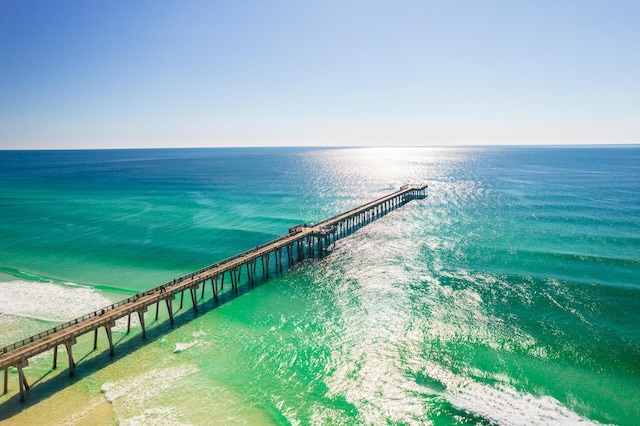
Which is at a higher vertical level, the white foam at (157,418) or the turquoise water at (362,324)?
the turquoise water at (362,324)

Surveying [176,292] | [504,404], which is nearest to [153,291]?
[176,292]

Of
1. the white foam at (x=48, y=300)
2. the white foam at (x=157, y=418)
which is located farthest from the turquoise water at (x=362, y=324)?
the white foam at (x=48, y=300)

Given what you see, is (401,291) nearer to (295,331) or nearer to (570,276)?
(295,331)

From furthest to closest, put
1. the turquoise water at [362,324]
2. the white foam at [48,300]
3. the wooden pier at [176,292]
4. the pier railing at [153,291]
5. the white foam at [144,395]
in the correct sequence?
the white foam at [48,300] → the pier railing at [153,291] → the wooden pier at [176,292] → the turquoise water at [362,324] → the white foam at [144,395]

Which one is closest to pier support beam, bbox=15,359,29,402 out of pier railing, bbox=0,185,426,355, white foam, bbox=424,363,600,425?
pier railing, bbox=0,185,426,355

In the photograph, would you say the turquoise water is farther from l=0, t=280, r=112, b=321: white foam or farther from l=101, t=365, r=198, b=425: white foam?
l=0, t=280, r=112, b=321: white foam

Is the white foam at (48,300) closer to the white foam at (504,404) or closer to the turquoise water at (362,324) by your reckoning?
the turquoise water at (362,324)

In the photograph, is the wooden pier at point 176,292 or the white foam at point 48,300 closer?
the wooden pier at point 176,292
